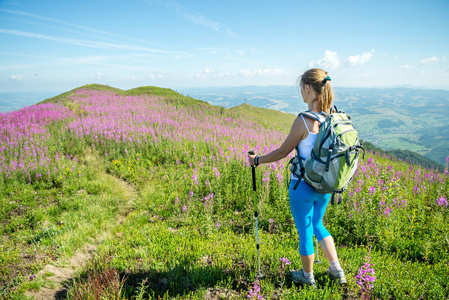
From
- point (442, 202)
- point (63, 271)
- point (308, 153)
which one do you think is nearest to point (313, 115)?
point (308, 153)

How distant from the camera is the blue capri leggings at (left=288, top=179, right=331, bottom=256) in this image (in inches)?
116

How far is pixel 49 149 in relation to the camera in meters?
10.1

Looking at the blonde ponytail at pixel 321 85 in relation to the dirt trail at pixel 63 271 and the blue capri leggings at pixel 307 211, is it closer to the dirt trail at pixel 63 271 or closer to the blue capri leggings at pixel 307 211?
the blue capri leggings at pixel 307 211

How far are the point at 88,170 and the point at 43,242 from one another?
4.10m

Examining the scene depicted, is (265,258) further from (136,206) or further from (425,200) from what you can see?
(425,200)

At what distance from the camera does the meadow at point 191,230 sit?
3584 millimetres

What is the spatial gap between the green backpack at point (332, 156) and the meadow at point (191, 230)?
1.23 meters

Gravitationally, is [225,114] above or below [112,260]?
above

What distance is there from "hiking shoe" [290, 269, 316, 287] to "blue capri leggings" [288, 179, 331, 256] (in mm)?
526

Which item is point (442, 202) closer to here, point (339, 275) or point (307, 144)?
point (339, 275)

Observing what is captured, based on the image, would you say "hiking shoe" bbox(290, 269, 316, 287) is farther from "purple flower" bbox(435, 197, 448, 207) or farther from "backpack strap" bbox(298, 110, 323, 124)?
"purple flower" bbox(435, 197, 448, 207)

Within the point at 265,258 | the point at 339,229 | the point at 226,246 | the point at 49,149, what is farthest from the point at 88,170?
the point at 339,229

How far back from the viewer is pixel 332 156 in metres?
2.66

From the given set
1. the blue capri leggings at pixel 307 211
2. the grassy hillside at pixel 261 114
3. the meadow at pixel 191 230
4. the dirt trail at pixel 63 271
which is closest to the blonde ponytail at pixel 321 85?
the blue capri leggings at pixel 307 211
